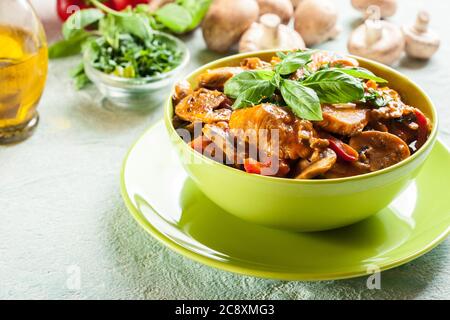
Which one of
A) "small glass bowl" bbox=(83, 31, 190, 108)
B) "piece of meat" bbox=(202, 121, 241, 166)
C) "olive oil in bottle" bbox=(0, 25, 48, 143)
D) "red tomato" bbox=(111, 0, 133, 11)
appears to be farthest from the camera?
"red tomato" bbox=(111, 0, 133, 11)

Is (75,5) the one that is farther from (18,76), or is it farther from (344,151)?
(344,151)

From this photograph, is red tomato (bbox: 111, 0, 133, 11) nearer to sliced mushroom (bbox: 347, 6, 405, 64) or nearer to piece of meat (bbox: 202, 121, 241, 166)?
sliced mushroom (bbox: 347, 6, 405, 64)

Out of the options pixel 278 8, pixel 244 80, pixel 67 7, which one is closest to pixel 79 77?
pixel 67 7

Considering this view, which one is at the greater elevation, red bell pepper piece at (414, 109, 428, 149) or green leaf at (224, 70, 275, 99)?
green leaf at (224, 70, 275, 99)

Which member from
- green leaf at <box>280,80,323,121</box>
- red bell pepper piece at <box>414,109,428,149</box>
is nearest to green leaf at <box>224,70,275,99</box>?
green leaf at <box>280,80,323,121</box>

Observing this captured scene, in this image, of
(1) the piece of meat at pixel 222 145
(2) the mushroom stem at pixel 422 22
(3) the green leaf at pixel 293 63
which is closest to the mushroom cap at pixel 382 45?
(2) the mushroom stem at pixel 422 22

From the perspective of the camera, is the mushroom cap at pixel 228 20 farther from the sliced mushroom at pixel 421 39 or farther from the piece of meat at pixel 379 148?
the piece of meat at pixel 379 148
